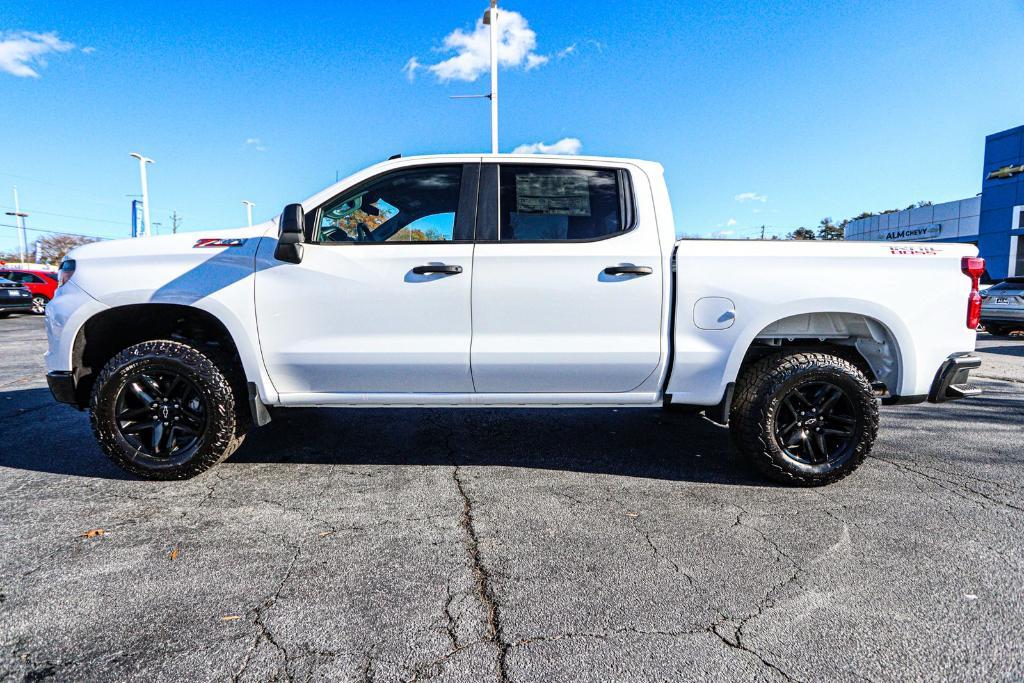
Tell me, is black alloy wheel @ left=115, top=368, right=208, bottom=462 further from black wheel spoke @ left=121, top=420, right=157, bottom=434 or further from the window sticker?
the window sticker

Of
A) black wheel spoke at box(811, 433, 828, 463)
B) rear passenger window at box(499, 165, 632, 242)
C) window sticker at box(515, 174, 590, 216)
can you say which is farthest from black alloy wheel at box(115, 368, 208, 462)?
black wheel spoke at box(811, 433, 828, 463)

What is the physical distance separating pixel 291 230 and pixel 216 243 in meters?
0.57

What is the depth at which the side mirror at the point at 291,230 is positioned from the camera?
3.31m

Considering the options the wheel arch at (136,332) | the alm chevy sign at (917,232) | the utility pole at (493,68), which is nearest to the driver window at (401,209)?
the wheel arch at (136,332)

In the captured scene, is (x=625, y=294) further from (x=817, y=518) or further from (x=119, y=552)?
(x=119, y=552)

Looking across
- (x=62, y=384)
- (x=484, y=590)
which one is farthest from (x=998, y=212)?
(x=62, y=384)

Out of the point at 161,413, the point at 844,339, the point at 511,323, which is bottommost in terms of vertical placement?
the point at 161,413

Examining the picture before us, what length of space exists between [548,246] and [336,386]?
155 centimetres

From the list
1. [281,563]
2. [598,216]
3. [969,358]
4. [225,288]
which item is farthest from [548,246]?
[969,358]

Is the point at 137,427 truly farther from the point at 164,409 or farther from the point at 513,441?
the point at 513,441

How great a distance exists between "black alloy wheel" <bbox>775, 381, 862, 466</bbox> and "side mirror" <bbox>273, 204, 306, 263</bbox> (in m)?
2.98

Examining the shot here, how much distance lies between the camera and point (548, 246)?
138 inches

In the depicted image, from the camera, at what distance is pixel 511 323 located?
11.4 feet

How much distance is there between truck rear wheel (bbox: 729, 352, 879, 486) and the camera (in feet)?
11.3
